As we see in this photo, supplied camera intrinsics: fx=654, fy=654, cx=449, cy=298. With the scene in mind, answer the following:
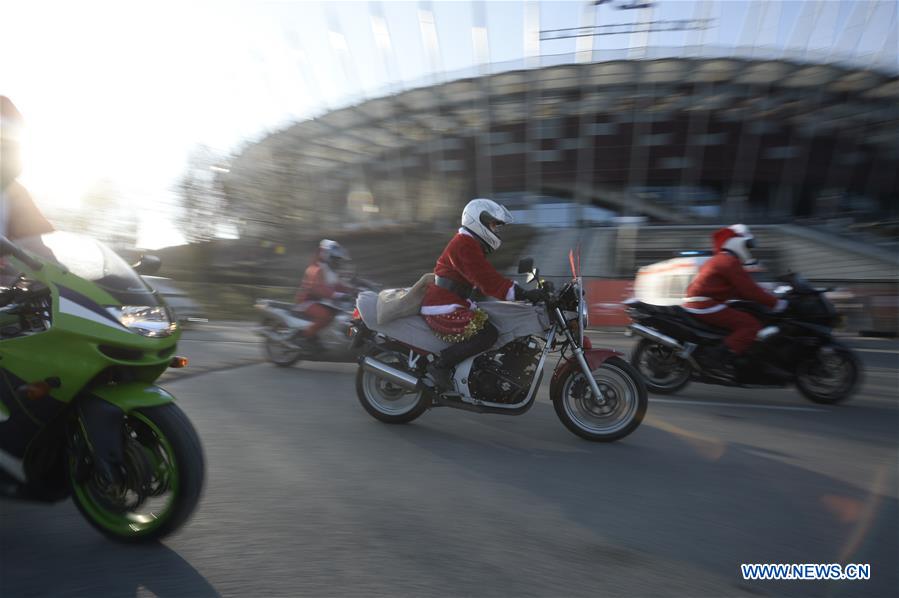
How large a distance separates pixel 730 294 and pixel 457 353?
3.40 meters

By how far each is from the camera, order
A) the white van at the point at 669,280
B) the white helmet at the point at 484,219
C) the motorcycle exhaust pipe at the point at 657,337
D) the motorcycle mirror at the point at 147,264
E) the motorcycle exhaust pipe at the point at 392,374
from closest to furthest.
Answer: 1. the motorcycle mirror at the point at 147,264
2. the white helmet at the point at 484,219
3. the motorcycle exhaust pipe at the point at 392,374
4. the motorcycle exhaust pipe at the point at 657,337
5. the white van at the point at 669,280

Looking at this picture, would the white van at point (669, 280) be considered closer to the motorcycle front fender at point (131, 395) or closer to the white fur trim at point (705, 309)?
the white fur trim at point (705, 309)

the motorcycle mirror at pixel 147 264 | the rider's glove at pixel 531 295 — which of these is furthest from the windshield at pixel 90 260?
the rider's glove at pixel 531 295

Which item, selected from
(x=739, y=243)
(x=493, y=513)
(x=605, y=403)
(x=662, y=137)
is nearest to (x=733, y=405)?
(x=739, y=243)

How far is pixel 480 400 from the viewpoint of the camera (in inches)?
199

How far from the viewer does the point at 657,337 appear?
7008 millimetres

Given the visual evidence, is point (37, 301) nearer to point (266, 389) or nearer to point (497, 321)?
point (497, 321)

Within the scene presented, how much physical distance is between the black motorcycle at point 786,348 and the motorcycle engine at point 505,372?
252 centimetres

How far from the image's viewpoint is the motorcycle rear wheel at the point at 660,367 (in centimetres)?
712

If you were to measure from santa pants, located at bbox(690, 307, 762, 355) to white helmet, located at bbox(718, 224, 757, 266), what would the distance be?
0.58m

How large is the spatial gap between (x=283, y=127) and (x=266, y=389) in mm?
46921

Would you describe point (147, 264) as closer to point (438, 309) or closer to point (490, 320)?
point (438, 309)

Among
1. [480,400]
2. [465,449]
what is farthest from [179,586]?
[480,400]

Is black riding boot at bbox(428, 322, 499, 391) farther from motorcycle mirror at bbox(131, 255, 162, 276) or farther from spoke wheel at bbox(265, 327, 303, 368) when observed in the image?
spoke wheel at bbox(265, 327, 303, 368)
